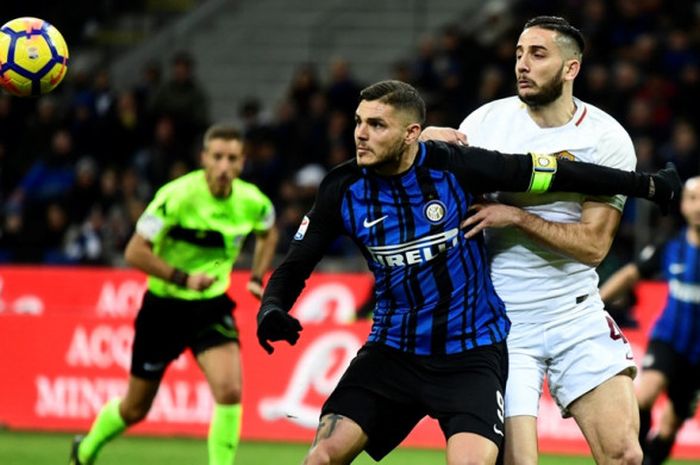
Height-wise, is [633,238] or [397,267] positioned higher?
[397,267]

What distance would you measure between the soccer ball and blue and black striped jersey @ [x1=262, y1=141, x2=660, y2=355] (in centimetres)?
223

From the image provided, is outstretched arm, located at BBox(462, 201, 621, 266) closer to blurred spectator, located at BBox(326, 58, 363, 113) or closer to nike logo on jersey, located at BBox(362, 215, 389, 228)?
nike logo on jersey, located at BBox(362, 215, 389, 228)

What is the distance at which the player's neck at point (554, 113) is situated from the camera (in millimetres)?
6398

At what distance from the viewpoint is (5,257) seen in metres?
16.4

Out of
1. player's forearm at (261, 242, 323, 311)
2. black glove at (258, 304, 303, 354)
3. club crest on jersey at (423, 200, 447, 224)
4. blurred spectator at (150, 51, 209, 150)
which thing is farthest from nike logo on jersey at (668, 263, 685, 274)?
blurred spectator at (150, 51, 209, 150)

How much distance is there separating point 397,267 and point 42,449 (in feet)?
18.7

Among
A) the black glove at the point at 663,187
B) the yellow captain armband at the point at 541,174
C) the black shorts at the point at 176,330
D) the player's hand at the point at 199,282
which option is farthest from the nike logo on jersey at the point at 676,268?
the yellow captain armband at the point at 541,174

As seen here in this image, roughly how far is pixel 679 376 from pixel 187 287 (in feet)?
11.8

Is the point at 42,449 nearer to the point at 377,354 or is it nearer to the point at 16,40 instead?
the point at 16,40

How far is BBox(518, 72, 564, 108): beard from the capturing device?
630cm

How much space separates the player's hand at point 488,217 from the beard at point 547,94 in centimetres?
56

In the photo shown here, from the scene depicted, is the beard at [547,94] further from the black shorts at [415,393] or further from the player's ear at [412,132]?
the black shorts at [415,393]

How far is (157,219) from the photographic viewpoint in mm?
8742

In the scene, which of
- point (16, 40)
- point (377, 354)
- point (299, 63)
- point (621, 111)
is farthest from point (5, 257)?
point (377, 354)
